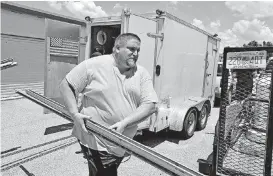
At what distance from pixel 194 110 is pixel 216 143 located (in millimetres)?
3661

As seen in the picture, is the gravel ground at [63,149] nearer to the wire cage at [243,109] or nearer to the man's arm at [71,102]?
the wire cage at [243,109]

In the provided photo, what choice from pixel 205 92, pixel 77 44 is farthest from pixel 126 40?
pixel 205 92

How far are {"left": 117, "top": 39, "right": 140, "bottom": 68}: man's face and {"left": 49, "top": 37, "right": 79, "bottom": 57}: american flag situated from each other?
289 centimetres

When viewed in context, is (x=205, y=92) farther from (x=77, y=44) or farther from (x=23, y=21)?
(x=23, y=21)

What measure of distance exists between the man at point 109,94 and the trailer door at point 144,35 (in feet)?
7.55

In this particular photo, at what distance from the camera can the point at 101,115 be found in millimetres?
2137

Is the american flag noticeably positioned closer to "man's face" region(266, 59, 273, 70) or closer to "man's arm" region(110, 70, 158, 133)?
"man's arm" region(110, 70, 158, 133)

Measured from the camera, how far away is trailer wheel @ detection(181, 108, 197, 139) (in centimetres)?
560

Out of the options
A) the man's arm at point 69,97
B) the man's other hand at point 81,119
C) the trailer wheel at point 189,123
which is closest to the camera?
the man's other hand at point 81,119

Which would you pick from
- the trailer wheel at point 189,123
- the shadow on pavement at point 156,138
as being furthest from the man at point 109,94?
the trailer wheel at point 189,123

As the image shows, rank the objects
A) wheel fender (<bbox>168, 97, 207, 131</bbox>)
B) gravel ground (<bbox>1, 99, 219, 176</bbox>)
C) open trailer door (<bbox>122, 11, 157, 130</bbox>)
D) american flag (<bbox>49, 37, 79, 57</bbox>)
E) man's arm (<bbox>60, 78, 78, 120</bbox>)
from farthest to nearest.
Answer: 1. wheel fender (<bbox>168, 97, 207, 131</bbox>)
2. american flag (<bbox>49, 37, 79, 57</bbox>)
3. open trailer door (<bbox>122, 11, 157, 130</bbox>)
4. gravel ground (<bbox>1, 99, 219, 176</bbox>)
5. man's arm (<bbox>60, 78, 78, 120</bbox>)

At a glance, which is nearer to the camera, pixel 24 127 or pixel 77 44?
pixel 77 44

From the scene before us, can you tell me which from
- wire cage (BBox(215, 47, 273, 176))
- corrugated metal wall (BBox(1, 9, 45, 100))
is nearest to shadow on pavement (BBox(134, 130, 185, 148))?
wire cage (BBox(215, 47, 273, 176))

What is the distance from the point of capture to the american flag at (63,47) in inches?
185
